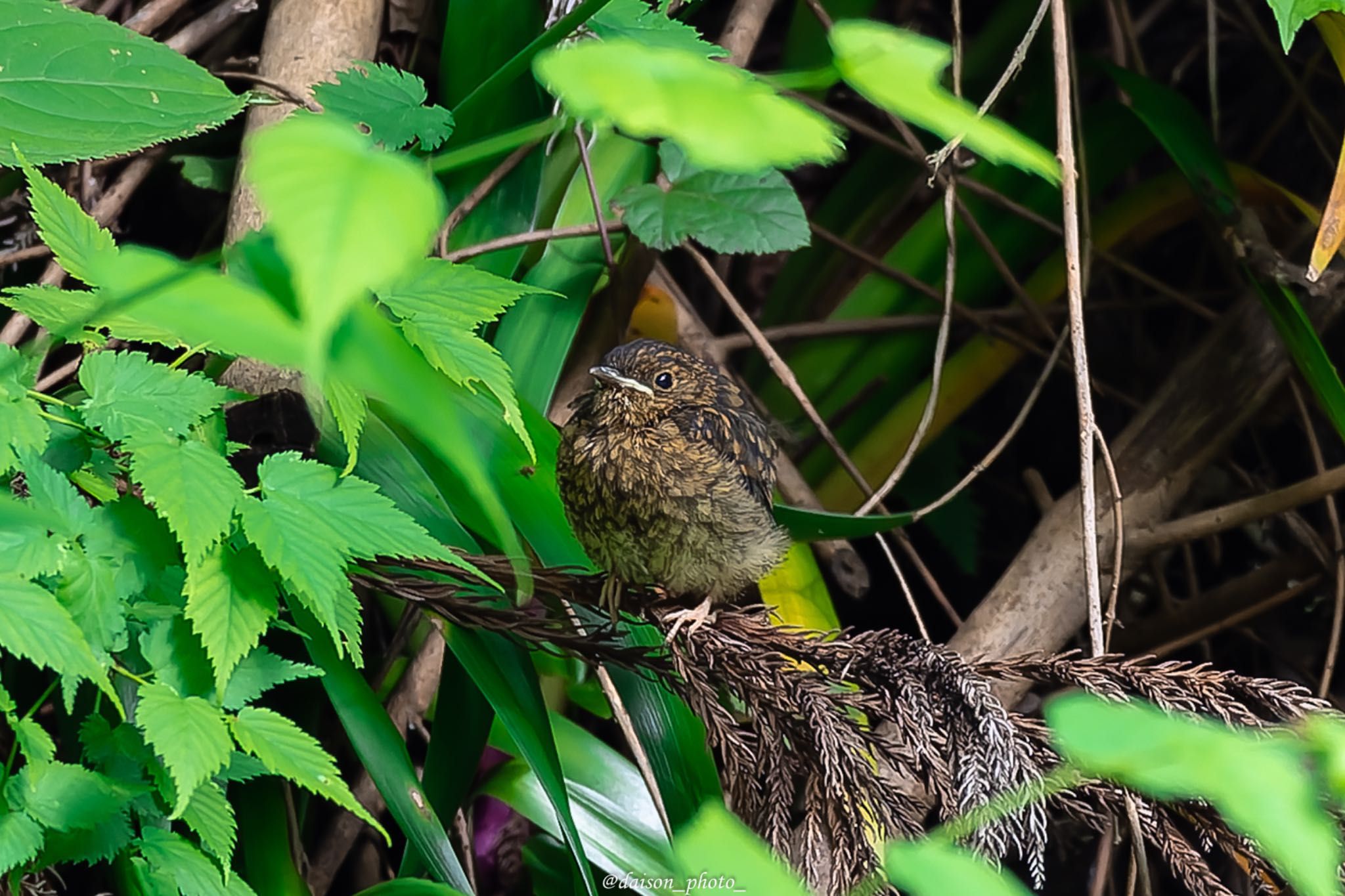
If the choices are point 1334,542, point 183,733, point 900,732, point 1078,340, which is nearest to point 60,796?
point 183,733

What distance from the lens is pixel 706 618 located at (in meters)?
1.36

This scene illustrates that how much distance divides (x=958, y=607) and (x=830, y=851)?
5.31ft

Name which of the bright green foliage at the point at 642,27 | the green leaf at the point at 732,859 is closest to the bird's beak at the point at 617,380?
the bright green foliage at the point at 642,27

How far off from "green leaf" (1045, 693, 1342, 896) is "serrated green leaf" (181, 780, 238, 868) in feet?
3.08

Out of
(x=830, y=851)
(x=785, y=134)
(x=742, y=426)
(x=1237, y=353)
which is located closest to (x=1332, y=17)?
(x=1237, y=353)

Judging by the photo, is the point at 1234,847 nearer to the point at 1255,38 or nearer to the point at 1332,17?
the point at 1332,17

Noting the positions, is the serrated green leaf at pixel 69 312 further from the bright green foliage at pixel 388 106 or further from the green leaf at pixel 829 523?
the green leaf at pixel 829 523

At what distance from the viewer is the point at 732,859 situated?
1.29 feet

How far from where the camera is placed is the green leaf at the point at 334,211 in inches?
12.4

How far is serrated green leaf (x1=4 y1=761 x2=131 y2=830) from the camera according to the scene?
1036 mm

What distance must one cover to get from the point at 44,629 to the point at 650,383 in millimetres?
976

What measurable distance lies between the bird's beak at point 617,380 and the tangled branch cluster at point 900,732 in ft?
1.69

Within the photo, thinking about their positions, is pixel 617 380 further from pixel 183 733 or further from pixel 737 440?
pixel 183 733

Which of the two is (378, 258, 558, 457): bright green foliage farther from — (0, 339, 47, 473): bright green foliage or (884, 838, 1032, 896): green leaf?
(884, 838, 1032, 896): green leaf
